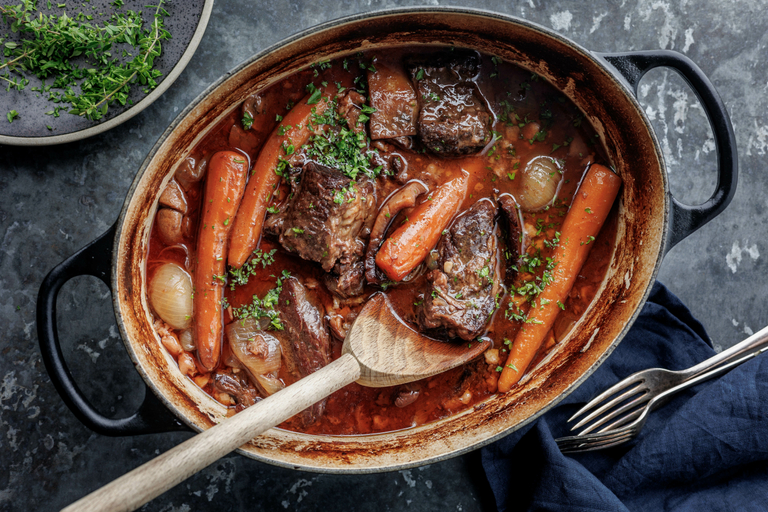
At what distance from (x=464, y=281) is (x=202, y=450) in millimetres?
1296

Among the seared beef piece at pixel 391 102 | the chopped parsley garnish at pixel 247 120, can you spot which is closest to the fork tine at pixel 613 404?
the seared beef piece at pixel 391 102

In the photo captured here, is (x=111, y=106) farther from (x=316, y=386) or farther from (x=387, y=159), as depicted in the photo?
(x=316, y=386)

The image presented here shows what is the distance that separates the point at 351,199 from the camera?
94.7 inches

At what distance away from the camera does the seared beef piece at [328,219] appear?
2.39 metres

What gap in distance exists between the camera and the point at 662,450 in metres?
2.58

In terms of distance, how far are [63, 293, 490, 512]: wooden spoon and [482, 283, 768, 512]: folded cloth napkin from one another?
0.61 metres

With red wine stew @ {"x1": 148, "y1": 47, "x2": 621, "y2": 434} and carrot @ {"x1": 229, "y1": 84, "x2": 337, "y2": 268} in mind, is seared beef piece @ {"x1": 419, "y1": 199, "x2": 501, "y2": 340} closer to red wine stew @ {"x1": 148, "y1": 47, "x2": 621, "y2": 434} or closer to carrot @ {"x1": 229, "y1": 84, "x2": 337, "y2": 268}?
red wine stew @ {"x1": 148, "y1": 47, "x2": 621, "y2": 434}

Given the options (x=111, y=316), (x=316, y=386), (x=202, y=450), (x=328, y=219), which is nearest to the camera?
(x=202, y=450)

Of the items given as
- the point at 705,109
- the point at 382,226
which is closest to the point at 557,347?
A: the point at 382,226

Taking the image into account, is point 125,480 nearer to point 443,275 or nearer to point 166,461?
point 166,461

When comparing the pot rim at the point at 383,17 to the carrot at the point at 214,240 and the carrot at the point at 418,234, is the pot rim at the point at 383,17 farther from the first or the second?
the carrot at the point at 418,234

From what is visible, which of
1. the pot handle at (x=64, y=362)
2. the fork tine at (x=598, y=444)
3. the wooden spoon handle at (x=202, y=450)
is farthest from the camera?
the fork tine at (x=598, y=444)

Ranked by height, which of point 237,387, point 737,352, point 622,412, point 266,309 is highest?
point 737,352

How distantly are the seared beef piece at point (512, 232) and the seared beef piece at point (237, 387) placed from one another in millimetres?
1355
